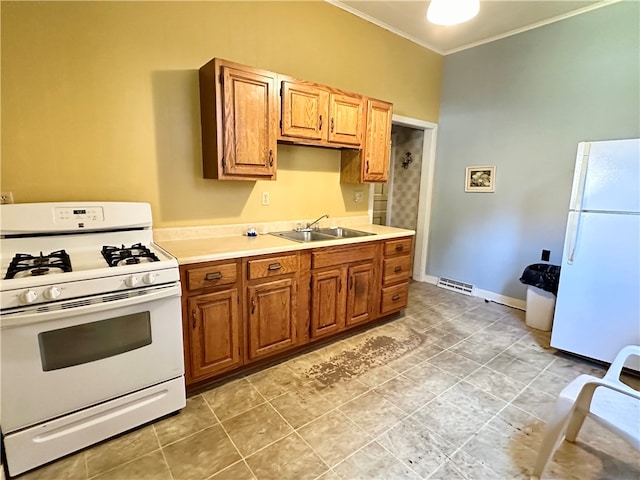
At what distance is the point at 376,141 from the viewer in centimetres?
314

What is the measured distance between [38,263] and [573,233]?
344 centimetres

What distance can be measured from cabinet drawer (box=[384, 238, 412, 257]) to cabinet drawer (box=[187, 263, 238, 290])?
4.85 feet

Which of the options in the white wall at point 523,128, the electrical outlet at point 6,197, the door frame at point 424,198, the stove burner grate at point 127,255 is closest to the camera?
the stove burner grate at point 127,255

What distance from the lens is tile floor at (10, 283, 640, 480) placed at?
5.21 ft

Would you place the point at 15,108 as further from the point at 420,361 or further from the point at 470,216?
the point at 470,216

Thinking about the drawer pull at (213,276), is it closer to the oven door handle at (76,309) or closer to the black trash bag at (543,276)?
the oven door handle at (76,309)

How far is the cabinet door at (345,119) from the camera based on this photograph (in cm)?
277

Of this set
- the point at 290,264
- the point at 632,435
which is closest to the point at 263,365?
the point at 290,264

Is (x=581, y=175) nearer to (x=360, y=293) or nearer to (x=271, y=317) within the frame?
(x=360, y=293)

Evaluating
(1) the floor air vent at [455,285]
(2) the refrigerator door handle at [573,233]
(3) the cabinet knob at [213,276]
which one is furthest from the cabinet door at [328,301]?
(1) the floor air vent at [455,285]

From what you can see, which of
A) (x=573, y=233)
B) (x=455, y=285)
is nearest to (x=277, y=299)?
(x=573, y=233)

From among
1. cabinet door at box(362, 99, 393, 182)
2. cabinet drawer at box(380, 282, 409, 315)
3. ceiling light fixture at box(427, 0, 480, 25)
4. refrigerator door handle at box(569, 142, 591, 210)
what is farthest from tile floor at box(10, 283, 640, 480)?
ceiling light fixture at box(427, 0, 480, 25)

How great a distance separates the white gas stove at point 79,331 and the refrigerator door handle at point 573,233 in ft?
9.22

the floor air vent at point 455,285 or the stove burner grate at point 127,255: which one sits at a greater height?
the stove burner grate at point 127,255
